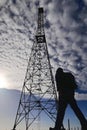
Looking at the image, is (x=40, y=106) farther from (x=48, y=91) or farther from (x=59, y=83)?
(x=59, y=83)

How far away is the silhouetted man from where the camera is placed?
16.6 feet

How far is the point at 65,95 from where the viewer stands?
5.13m

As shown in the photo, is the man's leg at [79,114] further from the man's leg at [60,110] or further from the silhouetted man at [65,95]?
the man's leg at [60,110]

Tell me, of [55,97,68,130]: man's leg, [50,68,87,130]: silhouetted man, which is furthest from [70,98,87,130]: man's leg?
[55,97,68,130]: man's leg

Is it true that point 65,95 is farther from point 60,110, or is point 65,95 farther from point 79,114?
point 79,114

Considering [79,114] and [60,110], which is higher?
[60,110]

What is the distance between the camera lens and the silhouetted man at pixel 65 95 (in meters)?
5.05

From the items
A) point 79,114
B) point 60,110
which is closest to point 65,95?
point 60,110

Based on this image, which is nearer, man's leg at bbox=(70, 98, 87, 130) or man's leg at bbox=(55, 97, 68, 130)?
man's leg at bbox=(70, 98, 87, 130)

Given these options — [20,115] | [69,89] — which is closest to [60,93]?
[69,89]

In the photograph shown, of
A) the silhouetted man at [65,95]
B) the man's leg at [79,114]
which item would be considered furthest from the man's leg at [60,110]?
the man's leg at [79,114]

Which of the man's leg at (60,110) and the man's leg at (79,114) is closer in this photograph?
the man's leg at (79,114)

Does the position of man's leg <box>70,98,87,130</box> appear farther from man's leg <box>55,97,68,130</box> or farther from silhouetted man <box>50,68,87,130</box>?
man's leg <box>55,97,68,130</box>

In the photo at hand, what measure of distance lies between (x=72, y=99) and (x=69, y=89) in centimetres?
24
